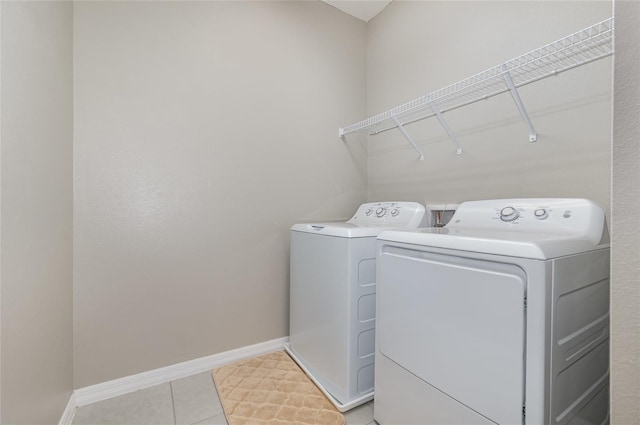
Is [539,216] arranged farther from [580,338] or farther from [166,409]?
[166,409]

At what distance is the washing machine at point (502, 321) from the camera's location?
778 mm

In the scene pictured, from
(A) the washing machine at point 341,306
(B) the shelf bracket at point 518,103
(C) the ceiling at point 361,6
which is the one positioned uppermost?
(C) the ceiling at point 361,6

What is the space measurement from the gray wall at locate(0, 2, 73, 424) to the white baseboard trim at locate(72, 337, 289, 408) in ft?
0.41

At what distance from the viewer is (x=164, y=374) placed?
1644 mm

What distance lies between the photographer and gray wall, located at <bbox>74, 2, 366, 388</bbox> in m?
1.48

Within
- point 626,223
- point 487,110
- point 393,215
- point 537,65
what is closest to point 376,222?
point 393,215

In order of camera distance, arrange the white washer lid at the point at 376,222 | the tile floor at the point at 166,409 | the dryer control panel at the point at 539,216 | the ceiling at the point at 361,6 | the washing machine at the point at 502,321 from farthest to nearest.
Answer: the ceiling at the point at 361,6, the white washer lid at the point at 376,222, the tile floor at the point at 166,409, the dryer control panel at the point at 539,216, the washing machine at the point at 502,321

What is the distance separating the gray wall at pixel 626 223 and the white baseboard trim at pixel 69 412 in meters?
1.95

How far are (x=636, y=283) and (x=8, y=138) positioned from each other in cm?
148

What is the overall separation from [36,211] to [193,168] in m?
0.81

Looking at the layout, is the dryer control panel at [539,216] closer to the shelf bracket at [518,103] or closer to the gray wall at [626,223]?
the shelf bracket at [518,103]

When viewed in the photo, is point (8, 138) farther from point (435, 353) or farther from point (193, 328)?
point (435, 353)

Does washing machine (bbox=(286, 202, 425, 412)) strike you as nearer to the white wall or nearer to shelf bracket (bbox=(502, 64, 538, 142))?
the white wall

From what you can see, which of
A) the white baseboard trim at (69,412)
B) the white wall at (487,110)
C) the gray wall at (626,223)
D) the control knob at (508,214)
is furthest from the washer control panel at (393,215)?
the white baseboard trim at (69,412)
